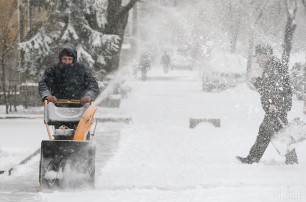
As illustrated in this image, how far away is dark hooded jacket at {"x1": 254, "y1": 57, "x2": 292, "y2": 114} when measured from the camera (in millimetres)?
10453

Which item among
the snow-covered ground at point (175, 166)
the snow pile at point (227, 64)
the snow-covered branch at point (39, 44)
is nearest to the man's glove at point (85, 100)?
the snow-covered ground at point (175, 166)

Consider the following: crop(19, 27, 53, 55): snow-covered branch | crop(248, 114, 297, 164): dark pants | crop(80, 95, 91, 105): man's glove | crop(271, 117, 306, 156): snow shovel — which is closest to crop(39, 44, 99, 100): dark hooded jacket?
crop(80, 95, 91, 105): man's glove

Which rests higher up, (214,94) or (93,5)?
(93,5)

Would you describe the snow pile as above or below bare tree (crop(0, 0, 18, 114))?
below

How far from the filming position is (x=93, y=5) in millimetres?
19531

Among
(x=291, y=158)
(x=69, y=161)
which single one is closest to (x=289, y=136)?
(x=291, y=158)

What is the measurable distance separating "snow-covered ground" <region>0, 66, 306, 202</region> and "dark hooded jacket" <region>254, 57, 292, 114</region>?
0.99m

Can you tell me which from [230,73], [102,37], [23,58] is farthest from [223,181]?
[230,73]

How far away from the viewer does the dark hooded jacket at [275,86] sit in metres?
10.5

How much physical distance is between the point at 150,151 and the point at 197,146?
4.18ft

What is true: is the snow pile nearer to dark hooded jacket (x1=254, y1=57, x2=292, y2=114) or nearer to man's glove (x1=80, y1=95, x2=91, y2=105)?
dark hooded jacket (x1=254, y1=57, x2=292, y2=114)

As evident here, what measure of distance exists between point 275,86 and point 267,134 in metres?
0.85

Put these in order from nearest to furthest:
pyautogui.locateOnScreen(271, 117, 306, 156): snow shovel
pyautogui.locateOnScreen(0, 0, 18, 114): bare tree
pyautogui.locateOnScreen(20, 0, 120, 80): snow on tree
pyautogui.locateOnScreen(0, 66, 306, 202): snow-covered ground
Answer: pyautogui.locateOnScreen(0, 66, 306, 202): snow-covered ground, pyautogui.locateOnScreen(271, 117, 306, 156): snow shovel, pyautogui.locateOnScreen(20, 0, 120, 80): snow on tree, pyautogui.locateOnScreen(0, 0, 18, 114): bare tree

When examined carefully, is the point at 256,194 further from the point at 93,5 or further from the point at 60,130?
the point at 93,5
